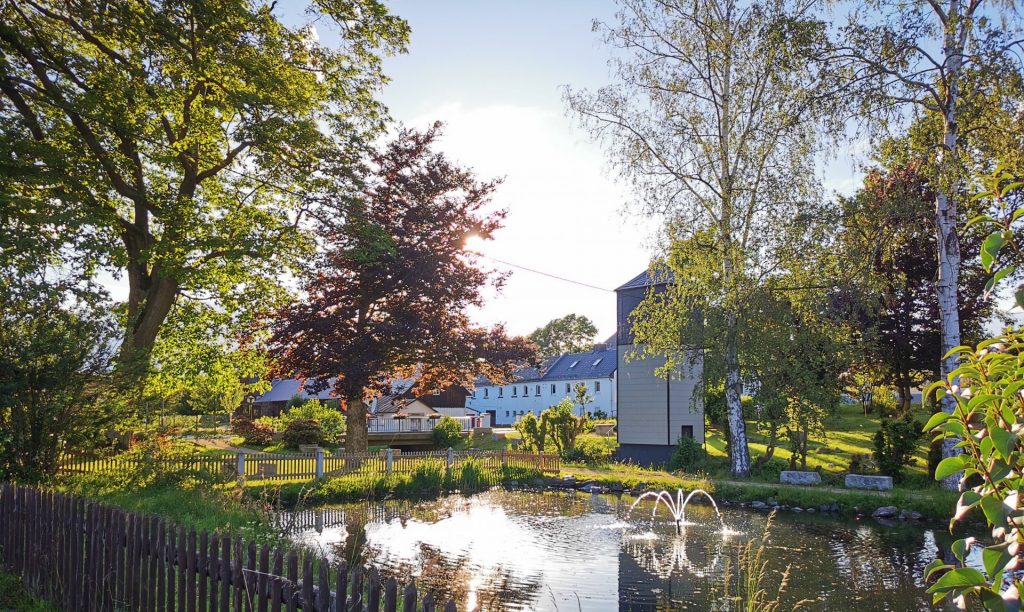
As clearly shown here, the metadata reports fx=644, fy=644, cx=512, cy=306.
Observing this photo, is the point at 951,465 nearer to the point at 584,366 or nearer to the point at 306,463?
the point at 306,463

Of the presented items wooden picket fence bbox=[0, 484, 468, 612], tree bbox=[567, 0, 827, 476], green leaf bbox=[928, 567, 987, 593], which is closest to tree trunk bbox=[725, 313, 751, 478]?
tree bbox=[567, 0, 827, 476]

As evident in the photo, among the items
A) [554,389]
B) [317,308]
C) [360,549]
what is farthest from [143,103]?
[554,389]

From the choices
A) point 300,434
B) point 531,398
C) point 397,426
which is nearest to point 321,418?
point 397,426

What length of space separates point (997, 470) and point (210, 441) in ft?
115

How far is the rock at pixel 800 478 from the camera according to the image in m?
19.0

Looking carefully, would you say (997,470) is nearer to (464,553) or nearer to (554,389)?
(464,553)

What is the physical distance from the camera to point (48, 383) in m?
10.1

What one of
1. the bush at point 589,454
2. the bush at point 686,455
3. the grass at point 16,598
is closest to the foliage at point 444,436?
the bush at point 589,454

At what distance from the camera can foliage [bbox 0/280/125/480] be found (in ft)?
32.2

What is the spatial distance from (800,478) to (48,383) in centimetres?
1869

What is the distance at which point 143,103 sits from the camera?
1391 centimetres

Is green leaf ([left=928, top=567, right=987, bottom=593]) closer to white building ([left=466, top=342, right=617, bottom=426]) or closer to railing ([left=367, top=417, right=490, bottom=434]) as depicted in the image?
railing ([left=367, top=417, right=490, bottom=434])

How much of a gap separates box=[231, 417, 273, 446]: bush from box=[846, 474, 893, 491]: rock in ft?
86.3

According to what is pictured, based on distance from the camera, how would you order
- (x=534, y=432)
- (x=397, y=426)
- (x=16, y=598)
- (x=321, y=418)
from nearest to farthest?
(x=16, y=598)
(x=534, y=432)
(x=397, y=426)
(x=321, y=418)
